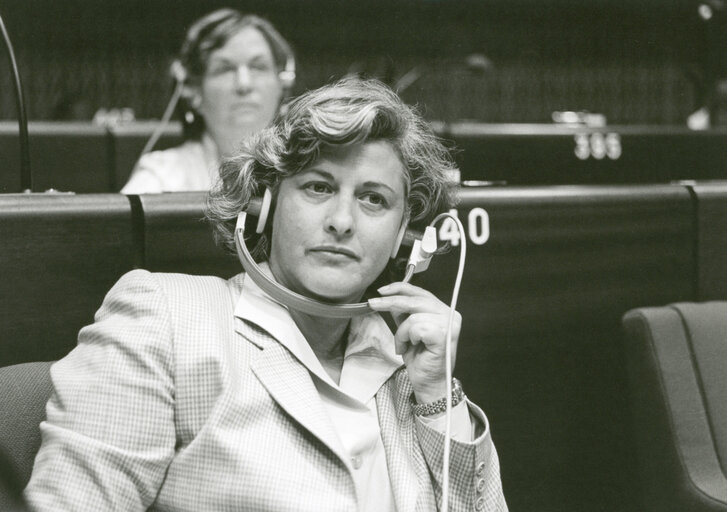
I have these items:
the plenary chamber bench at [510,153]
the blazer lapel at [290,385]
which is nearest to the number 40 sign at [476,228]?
the blazer lapel at [290,385]

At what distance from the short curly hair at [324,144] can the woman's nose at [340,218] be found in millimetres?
80

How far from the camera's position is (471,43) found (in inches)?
226

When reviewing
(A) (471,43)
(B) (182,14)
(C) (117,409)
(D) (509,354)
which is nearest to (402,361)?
(D) (509,354)

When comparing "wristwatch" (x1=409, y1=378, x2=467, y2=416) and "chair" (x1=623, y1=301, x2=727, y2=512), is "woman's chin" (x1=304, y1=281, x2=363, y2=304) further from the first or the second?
"chair" (x1=623, y1=301, x2=727, y2=512)

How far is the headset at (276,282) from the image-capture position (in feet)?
4.43

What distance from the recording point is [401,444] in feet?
4.58

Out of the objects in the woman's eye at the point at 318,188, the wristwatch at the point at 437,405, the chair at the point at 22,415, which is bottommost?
the wristwatch at the point at 437,405

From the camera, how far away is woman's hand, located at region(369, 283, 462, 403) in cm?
140

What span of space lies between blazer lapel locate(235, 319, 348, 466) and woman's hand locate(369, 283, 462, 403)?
0.17 metres

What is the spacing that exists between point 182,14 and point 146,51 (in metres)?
0.32

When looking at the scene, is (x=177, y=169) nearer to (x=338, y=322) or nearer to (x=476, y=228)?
(x=476, y=228)

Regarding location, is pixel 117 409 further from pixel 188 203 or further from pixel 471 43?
pixel 471 43

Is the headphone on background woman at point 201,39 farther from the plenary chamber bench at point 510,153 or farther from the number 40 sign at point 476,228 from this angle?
the number 40 sign at point 476,228

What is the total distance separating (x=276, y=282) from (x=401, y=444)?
32 cm
